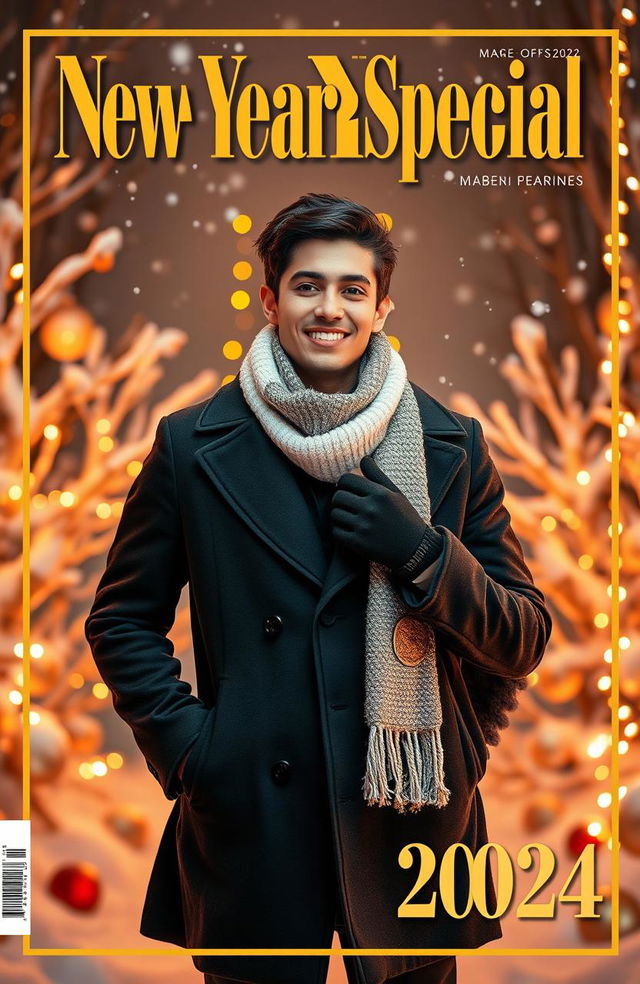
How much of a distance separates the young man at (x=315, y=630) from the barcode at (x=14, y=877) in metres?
0.37

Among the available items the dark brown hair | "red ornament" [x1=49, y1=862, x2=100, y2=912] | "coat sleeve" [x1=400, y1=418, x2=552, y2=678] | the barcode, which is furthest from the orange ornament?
"red ornament" [x1=49, y1=862, x2=100, y2=912]

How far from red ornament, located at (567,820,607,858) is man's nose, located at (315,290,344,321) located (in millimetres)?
1173

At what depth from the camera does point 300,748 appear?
183 cm

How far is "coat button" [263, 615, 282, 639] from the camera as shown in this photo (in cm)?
183

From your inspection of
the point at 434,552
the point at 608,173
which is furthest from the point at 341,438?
the point at 608,173

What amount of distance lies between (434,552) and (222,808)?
0.49m

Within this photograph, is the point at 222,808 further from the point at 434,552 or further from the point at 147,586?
the point at 434,552

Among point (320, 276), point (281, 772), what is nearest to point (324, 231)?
point (320, 276)

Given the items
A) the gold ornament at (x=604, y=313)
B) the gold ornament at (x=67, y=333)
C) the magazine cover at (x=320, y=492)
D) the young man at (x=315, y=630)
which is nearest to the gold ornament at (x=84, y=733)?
the magazine cover at (x=320, y=492)

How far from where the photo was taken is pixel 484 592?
1813 millimetres

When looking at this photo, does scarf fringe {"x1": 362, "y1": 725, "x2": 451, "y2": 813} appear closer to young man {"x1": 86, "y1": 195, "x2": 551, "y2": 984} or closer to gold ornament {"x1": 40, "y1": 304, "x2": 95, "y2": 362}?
young man {"x1": 86, "y1": 195, "x2": 551, "y2": 984}

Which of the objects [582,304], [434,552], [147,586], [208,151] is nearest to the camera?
[434,552]

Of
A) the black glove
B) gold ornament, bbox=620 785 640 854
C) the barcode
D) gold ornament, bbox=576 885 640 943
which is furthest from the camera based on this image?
gold ornament, bbox=620 785 640 854

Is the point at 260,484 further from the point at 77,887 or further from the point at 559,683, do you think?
the point at 77,887
